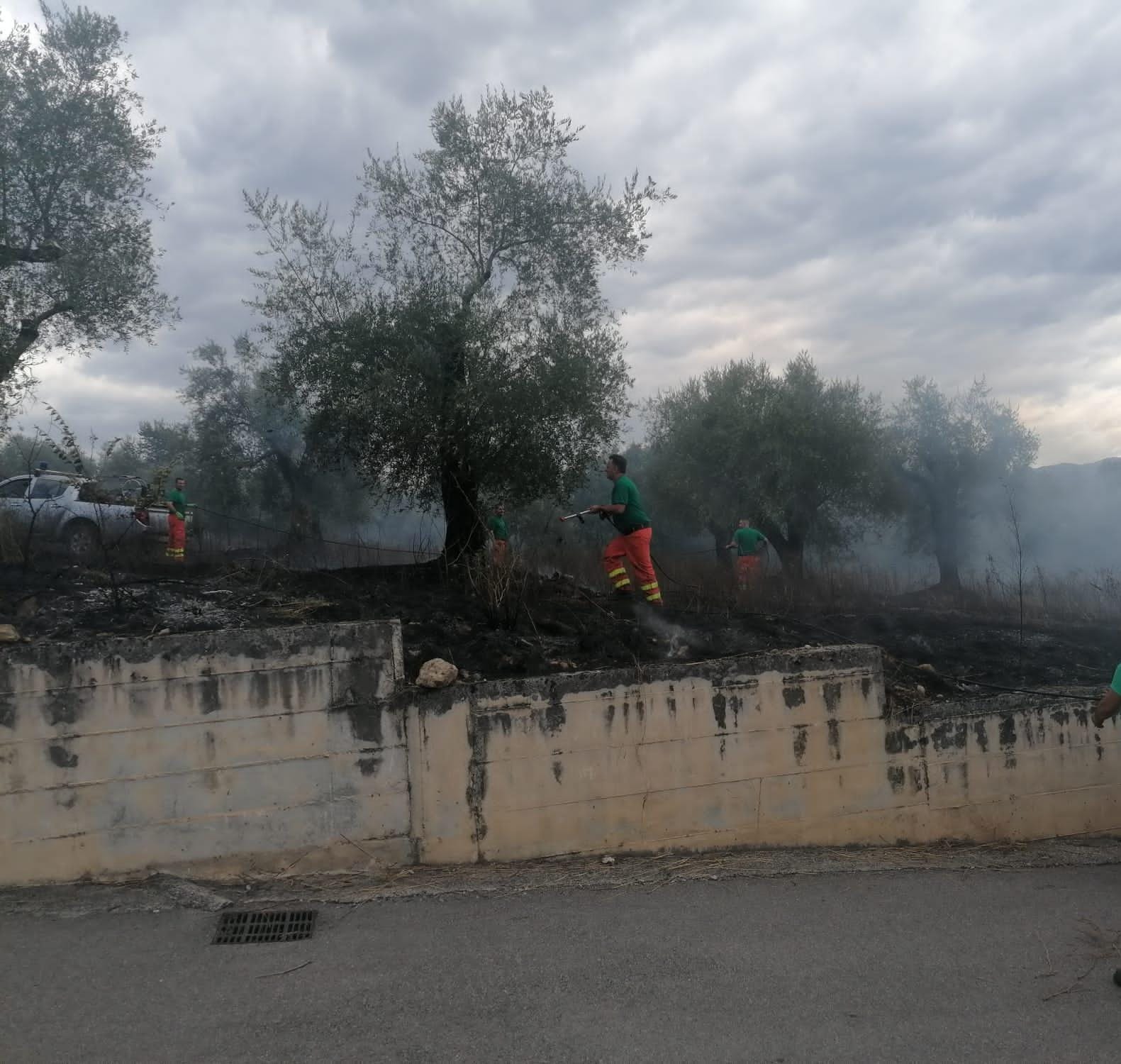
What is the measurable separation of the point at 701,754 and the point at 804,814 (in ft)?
2.84

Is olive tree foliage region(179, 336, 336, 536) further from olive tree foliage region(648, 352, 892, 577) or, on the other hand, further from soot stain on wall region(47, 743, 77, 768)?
soot stain on wall region(47, 743, 77, 768)

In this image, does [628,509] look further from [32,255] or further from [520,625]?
[32,255]

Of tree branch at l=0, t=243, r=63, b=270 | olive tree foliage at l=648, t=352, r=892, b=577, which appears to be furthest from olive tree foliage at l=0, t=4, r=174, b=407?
olive tree foliage at l=648, t=352, r=892, b=577

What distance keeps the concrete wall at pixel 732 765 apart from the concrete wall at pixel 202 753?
388 mm

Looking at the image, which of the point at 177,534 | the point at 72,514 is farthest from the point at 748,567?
the point at 72,514

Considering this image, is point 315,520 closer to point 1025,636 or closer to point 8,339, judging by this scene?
point 8,339

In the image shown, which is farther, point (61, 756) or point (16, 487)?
point (16, 487)

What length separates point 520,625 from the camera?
7266mm

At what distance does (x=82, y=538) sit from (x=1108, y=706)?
10936 millimetres

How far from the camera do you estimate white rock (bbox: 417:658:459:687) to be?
5.56m

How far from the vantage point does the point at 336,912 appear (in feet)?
15.9

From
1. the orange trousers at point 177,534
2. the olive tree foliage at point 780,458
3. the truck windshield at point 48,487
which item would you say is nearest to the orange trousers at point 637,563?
the orange trousers at point 177,534

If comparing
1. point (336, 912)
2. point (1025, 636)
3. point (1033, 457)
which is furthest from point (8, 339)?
point (1033, 457)

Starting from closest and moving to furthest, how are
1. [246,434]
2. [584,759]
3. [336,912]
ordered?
[336,912], [584,759], [246,434]
